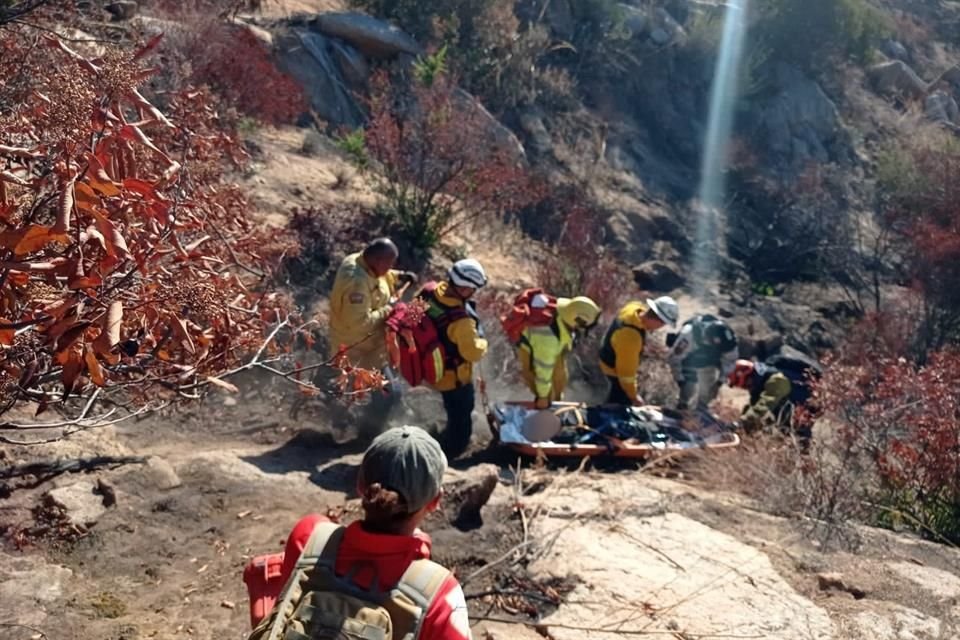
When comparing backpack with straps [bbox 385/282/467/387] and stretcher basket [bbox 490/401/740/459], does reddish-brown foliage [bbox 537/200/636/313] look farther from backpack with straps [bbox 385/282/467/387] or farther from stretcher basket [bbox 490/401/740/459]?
backpack with straps [bbox 385/282/467/387]

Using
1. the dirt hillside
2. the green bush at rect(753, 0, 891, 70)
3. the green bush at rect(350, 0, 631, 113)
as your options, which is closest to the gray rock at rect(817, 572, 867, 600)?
the dirt hillside

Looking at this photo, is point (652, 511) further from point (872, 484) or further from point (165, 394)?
point (165, 394)

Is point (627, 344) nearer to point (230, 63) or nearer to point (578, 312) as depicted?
point (578, 312)

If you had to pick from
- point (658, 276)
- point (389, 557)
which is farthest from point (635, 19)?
point (389, 557)

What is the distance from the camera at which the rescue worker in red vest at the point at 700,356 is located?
29.7 feet

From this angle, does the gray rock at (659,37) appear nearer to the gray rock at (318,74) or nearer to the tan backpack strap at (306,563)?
the gray rock at (318,74)

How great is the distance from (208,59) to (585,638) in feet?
29.6

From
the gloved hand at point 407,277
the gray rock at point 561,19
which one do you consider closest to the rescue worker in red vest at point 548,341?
the gloved hand at point 407,277

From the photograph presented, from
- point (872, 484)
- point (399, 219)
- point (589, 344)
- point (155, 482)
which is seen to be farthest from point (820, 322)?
point (155, 482)

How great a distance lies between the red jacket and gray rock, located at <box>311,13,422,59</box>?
50.9 feet

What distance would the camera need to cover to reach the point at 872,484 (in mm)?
A: 7027

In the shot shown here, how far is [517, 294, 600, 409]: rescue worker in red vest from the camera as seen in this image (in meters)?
7.23

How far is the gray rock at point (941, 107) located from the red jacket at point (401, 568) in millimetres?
28127

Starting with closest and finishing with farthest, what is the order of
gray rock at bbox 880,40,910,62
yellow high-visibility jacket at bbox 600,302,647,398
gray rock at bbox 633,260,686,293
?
yellow high-visibility jacket at bbox 600,302,647,398, gray rock at bbox 633,260,686,293, gray rock at bbox 880,40,910,62
